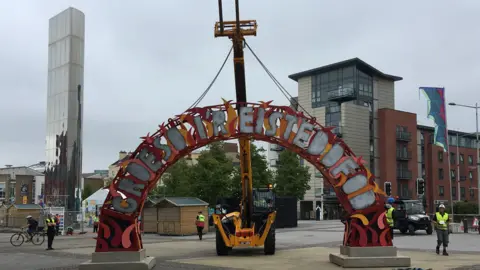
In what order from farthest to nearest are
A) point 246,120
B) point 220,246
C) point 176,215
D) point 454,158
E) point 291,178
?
point 454,158 → point 291,178 → point 176,215 → point 220,246 → point 246,120

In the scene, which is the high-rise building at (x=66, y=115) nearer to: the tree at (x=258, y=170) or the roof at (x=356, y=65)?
the tree at (x=258, y=170)

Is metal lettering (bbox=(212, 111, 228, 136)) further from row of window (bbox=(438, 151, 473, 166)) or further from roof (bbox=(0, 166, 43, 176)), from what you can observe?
roof (bbox=(0, 166, 43, 176))

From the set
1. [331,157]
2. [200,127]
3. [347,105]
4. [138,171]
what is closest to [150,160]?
[138,171]

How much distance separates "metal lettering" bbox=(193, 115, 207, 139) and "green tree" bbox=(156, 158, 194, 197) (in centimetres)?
2926

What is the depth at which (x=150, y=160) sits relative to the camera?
15.8 m

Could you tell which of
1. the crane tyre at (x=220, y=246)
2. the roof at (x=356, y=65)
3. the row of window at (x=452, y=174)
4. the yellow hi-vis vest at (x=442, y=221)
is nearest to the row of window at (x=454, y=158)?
the row of window at (x=452, y=174)

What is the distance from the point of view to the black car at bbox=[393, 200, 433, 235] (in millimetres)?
31023

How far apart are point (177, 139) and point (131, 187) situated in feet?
6.55

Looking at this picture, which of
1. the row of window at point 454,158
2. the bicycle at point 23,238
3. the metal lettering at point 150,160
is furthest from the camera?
the row of window at point 454,158

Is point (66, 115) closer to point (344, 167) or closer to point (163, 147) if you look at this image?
point (163, 147)

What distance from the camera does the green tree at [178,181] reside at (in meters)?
45.9

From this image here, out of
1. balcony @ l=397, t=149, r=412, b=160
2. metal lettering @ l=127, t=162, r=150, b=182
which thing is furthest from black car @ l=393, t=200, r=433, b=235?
balcony @ l=397, t=149, r=412, b=160

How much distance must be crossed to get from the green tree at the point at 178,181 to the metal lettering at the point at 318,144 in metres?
29.8

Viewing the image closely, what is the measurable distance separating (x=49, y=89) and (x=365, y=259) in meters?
26.6
